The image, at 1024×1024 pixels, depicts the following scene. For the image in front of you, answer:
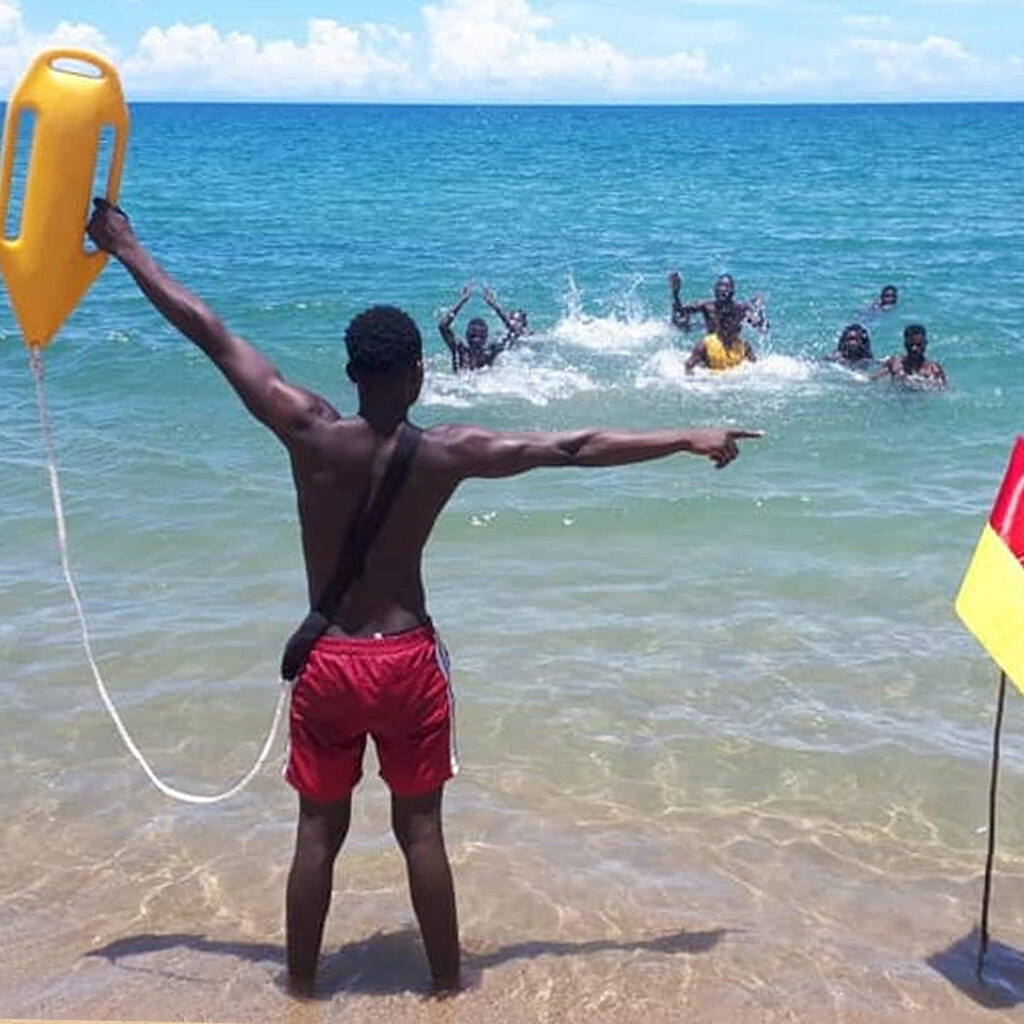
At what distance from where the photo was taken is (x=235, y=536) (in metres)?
8.36

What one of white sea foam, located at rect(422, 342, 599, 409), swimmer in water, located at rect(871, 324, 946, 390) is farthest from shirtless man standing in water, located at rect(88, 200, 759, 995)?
swimmer in water, located at rect(871, 324, 946, 390)

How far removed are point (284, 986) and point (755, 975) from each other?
1.26m

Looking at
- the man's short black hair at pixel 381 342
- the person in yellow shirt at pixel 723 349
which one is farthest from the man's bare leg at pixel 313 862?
the person in yellow shirt at pixel 723 349

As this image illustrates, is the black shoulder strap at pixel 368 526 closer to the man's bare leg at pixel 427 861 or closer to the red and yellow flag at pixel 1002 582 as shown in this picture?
the man's bare leg at pixel 427 861

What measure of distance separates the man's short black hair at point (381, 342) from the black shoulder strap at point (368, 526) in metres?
0.16

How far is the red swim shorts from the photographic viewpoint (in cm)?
352

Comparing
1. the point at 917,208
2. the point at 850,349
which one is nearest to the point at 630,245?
the point at 917,208

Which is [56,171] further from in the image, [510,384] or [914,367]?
[914,367]

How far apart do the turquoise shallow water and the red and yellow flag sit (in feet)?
3.24

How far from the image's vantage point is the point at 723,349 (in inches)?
526

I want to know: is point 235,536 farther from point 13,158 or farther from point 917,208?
point 917,208

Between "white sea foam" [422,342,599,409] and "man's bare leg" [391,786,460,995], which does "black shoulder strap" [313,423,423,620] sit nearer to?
"man's bare leg" [391,786,460,995]

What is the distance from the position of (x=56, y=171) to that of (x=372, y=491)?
1.11 m

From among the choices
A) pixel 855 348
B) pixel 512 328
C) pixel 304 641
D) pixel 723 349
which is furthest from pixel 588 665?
pixel 512 328
